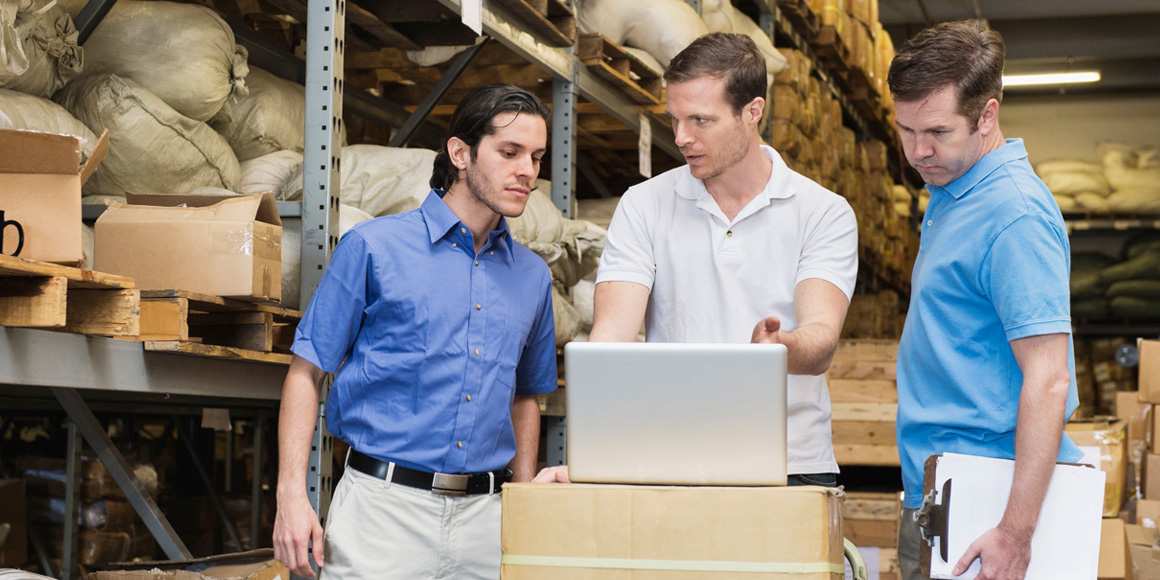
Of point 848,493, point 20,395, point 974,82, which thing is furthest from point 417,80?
point 974,82

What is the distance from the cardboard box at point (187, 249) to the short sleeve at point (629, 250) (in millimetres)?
770

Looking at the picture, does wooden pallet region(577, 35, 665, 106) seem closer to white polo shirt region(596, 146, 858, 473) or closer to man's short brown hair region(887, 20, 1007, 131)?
white polo shirt region(596, 146, 858, 473)

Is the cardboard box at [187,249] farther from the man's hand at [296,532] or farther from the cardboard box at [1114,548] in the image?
the cardboard box at [1114,548]

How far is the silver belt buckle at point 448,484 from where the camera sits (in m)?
2.74

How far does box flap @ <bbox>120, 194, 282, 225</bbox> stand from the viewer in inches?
119

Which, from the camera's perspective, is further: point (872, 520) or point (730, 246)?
point (872, 520)

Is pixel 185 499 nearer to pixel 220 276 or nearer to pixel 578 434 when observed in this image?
pixel 220 276

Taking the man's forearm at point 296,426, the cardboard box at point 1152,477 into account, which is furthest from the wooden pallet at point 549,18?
the cardboard box at point 1152,477

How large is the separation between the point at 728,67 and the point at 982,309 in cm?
80

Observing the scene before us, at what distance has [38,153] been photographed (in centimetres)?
254

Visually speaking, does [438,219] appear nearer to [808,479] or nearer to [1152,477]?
[808,479]

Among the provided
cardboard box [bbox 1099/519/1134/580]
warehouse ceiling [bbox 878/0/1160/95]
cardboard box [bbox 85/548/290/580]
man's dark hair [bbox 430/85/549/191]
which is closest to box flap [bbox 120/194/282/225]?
man's dark hair [bbox 430/85/549/191]

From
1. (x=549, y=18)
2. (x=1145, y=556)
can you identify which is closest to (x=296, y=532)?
(x=549, y=18)

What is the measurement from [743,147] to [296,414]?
1074 millimetres
